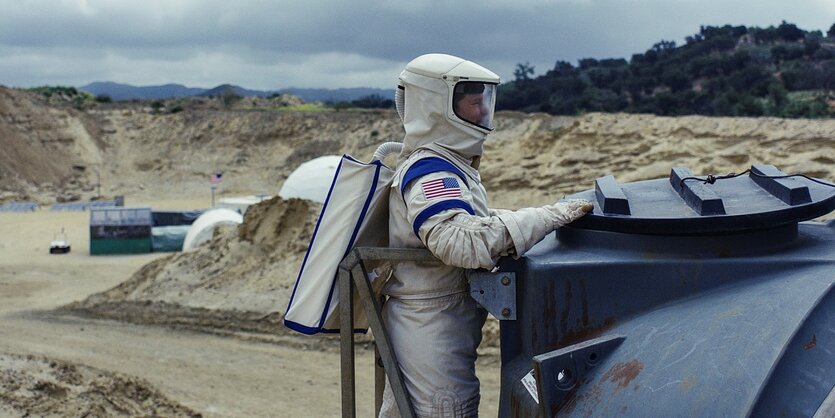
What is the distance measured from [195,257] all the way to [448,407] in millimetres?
13380

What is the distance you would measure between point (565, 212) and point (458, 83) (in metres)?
0.70

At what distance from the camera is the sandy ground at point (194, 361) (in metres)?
9.57

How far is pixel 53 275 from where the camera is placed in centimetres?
2022

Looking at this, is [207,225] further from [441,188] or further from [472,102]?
[441,188]

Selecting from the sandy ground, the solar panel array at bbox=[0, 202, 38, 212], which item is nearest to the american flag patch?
the sandy ground

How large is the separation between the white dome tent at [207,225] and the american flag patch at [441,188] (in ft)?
61.8

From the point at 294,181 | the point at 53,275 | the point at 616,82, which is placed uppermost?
the point at 616,82

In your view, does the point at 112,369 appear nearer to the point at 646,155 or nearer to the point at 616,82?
the point at 646,155

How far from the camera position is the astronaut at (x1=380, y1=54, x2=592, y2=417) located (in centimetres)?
332

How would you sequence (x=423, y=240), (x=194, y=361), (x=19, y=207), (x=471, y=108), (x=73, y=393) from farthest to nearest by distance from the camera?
(x=19, y=207) < (x=194, y=361) < (x=73, y=393) < (x=471, y=108) < (x=423, y=240)

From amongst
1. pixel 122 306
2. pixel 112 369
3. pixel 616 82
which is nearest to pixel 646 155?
pixel 122 306

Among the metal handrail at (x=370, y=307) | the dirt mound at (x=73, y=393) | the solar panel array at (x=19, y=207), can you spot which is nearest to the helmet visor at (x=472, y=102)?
the metal handrail at (x=370, y=307)

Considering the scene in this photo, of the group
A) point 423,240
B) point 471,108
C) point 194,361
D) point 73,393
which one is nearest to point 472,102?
point 471,108

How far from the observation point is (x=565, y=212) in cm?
302
